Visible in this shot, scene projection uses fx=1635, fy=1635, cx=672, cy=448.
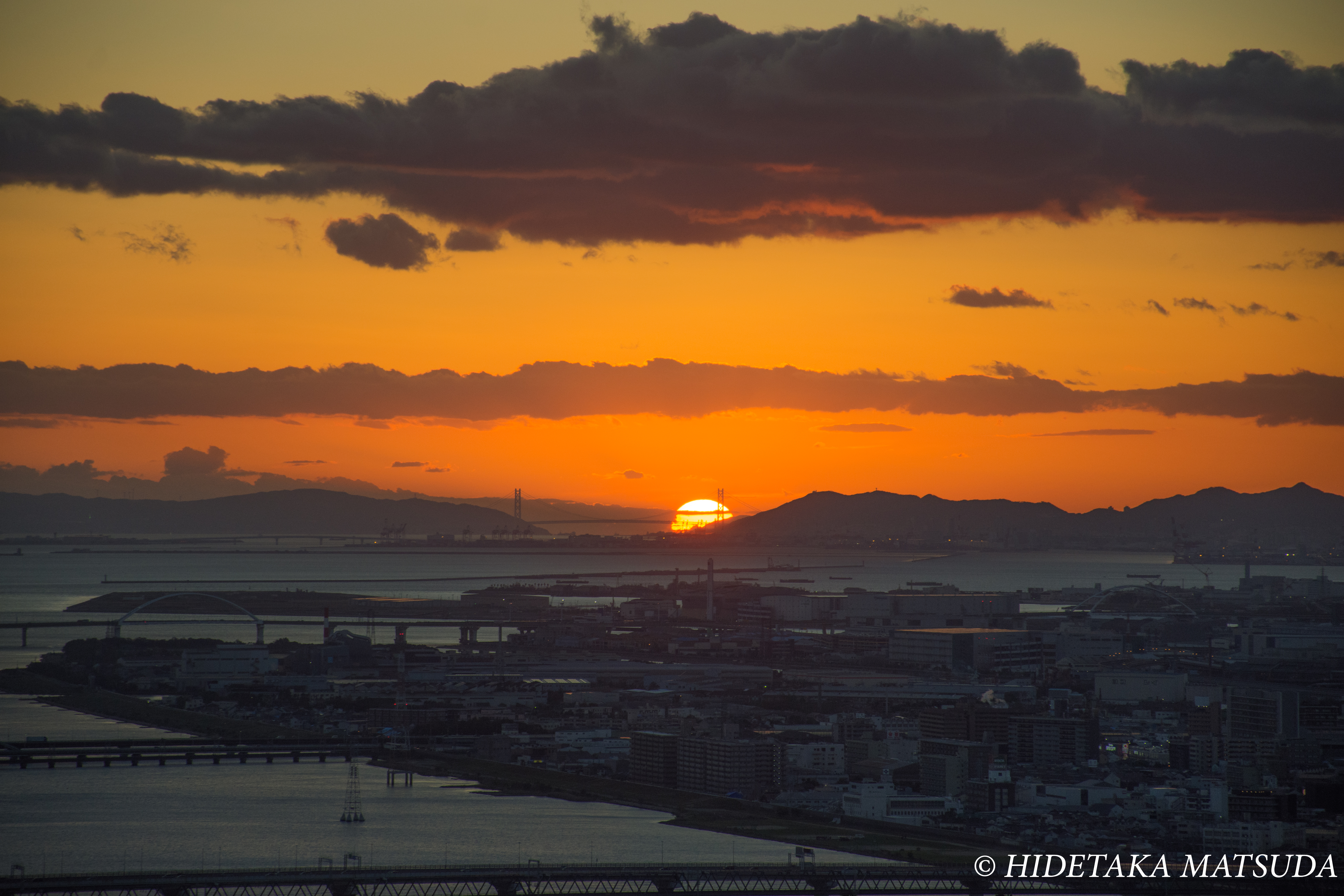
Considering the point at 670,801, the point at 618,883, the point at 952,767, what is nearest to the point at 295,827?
the point at 670,801

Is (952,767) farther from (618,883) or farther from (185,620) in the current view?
(185,620)

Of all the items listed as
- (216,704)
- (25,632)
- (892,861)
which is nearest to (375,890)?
(892,861)

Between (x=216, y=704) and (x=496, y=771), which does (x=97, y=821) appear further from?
(x=216, y=704)

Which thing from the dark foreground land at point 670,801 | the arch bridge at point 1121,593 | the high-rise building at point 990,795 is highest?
the arch bridge at point 1121,593

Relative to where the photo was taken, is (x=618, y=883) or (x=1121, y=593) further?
(x=1121, y=593)

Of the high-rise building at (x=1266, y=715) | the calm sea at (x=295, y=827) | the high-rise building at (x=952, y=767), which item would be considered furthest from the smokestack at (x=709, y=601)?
the calm sea at (x=295, y=827)

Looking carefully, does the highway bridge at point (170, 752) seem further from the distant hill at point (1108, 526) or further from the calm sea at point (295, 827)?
the distant hill at point (1108, 526)
